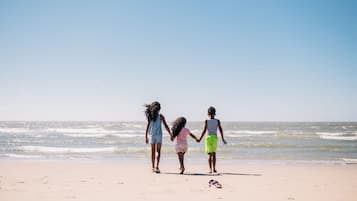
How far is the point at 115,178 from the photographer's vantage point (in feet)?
24.6

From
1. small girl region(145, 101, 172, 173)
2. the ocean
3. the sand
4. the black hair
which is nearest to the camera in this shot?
the sand

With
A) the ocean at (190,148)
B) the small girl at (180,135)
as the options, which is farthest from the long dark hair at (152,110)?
the ocean at (190,148)

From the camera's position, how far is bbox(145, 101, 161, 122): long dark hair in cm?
850

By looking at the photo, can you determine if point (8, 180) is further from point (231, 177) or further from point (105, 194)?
point (231, 177)

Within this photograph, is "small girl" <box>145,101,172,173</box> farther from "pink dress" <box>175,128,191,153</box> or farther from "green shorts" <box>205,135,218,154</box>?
"green shorts" <box>205,135,218,154</box>

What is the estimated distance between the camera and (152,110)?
28.1 ft

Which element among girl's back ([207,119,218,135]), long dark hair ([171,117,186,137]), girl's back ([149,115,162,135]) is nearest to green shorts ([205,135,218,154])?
girl's back ([207,119,218,135])

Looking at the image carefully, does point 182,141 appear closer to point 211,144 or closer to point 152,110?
point 211,144

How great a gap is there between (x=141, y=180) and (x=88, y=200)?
213 cm

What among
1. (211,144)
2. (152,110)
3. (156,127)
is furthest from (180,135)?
(152,110)

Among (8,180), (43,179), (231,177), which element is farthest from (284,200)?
(8,180)

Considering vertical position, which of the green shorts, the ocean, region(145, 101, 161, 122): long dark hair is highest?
region(145, 101, 161, 122): long dark hair

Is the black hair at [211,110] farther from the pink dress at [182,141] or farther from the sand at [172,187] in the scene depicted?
the sand at [172,187]

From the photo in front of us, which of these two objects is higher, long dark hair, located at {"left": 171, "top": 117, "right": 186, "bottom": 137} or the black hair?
the black hair
